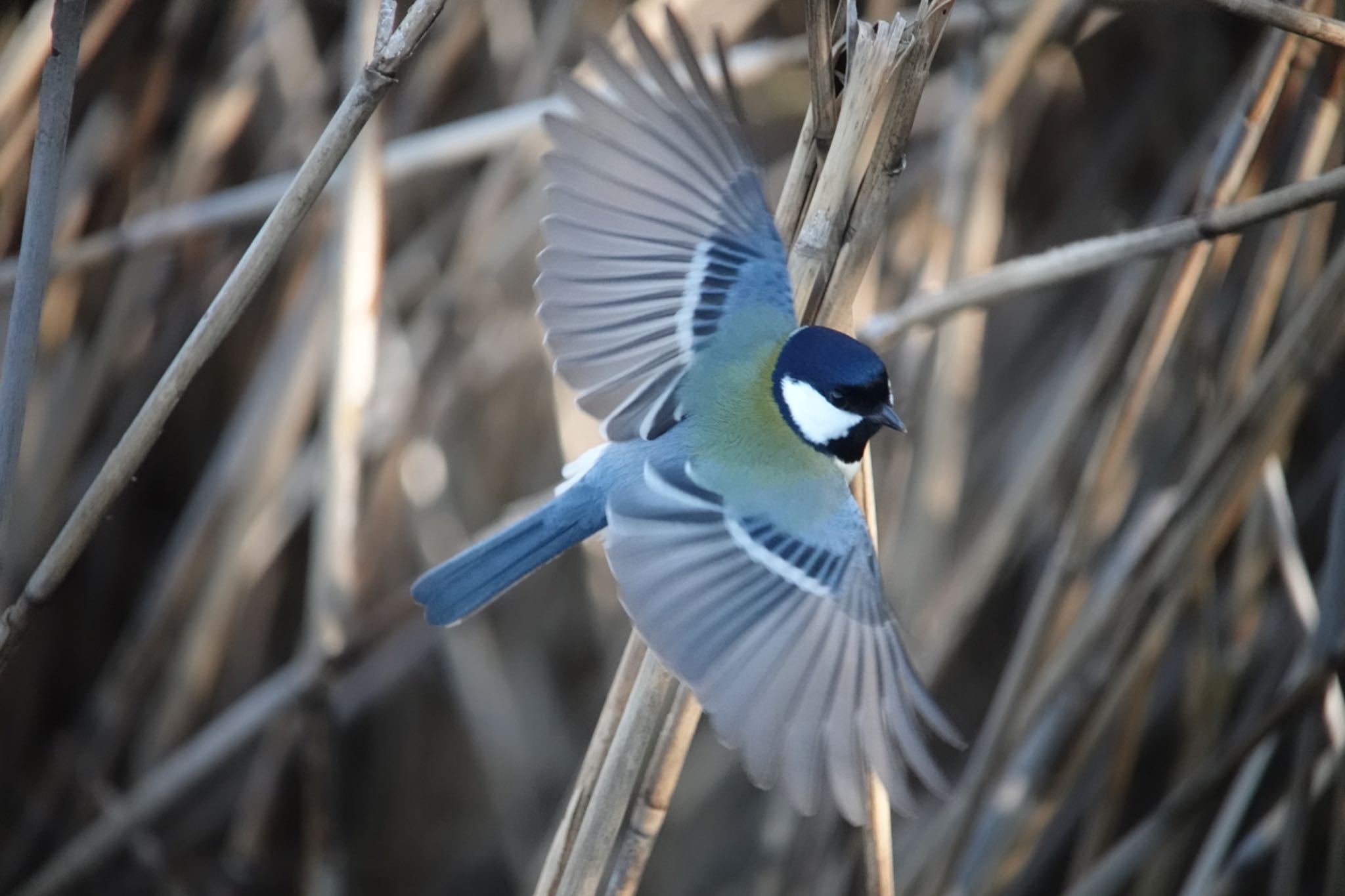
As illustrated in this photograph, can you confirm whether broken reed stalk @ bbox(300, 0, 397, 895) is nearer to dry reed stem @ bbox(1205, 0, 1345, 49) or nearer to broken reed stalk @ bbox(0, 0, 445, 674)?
broken reed stalk @ bbox(0, 0, 445, 674)

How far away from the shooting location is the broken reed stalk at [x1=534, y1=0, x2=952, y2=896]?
2.87ft

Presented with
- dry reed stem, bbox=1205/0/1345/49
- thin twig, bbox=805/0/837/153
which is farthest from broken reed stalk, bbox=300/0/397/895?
dry reed stem, bbox=1205/0/1345/49

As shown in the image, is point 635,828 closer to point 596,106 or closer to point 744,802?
point 596,106

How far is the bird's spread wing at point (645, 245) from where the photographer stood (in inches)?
41.4

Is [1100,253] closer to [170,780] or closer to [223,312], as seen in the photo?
[223,312]

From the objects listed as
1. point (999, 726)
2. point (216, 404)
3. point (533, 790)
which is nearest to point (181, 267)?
point (216, 404)

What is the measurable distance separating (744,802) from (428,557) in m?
0.73

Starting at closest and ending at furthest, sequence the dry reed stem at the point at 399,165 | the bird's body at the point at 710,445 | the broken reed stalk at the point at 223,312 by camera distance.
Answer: the broken reed stalk at the point at 223,312, the bird's body at the point at 710,445, the dry reed stem at the point at 399,165

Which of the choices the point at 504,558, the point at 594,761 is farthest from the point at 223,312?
the point at 594,761

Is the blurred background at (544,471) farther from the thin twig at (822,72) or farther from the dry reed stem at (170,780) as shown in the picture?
the thin twig at (822,72)

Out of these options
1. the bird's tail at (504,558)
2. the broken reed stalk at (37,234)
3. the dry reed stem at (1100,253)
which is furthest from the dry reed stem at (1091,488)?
the broken reed stalk at (37,234)

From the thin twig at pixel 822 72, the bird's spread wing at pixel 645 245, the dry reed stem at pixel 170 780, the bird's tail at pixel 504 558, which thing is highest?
the thin twig at pixel 822 72

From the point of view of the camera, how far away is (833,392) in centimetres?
105

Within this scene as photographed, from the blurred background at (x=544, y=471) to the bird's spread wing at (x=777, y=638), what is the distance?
34 centimetres
